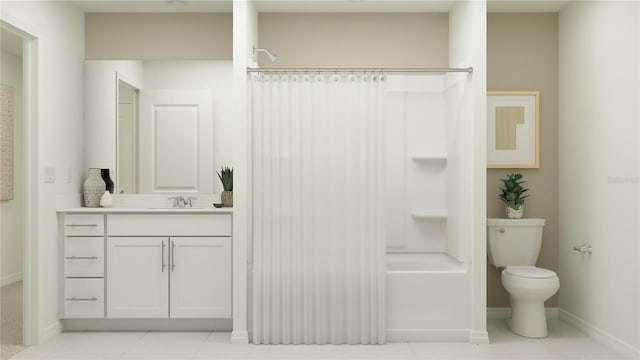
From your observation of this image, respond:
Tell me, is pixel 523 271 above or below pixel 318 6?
below

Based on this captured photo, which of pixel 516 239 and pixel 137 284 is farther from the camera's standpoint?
pixel 516 239

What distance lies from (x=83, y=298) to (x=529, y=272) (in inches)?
124

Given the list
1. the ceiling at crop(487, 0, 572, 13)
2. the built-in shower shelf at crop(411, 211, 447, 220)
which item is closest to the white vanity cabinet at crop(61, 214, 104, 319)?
the built-in shower shelf at crop(411, 211, 447, 220)

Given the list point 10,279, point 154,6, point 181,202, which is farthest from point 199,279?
point 10,279

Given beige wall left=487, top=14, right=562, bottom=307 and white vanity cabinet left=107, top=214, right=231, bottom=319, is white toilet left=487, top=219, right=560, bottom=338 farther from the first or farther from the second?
white vanity cabinet left=107, top=214, right=231, bottom=319

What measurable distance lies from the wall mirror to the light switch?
50cm

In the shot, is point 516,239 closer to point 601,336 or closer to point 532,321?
point 532,321

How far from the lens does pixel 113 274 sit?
3.69 m

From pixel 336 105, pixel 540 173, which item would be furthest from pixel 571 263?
pixel 336 105

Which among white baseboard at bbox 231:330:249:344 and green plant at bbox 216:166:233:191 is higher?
green plant at bbox 216:166:233:191

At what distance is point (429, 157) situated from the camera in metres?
4.30

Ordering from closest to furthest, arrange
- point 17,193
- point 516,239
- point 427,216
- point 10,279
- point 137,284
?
1. point 137,284
2. point 516,239
3. point 427,216
4. point 10,279
5. point 17,193

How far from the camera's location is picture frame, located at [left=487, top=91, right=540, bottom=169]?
4180mm

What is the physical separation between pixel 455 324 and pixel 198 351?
1.69 metres
